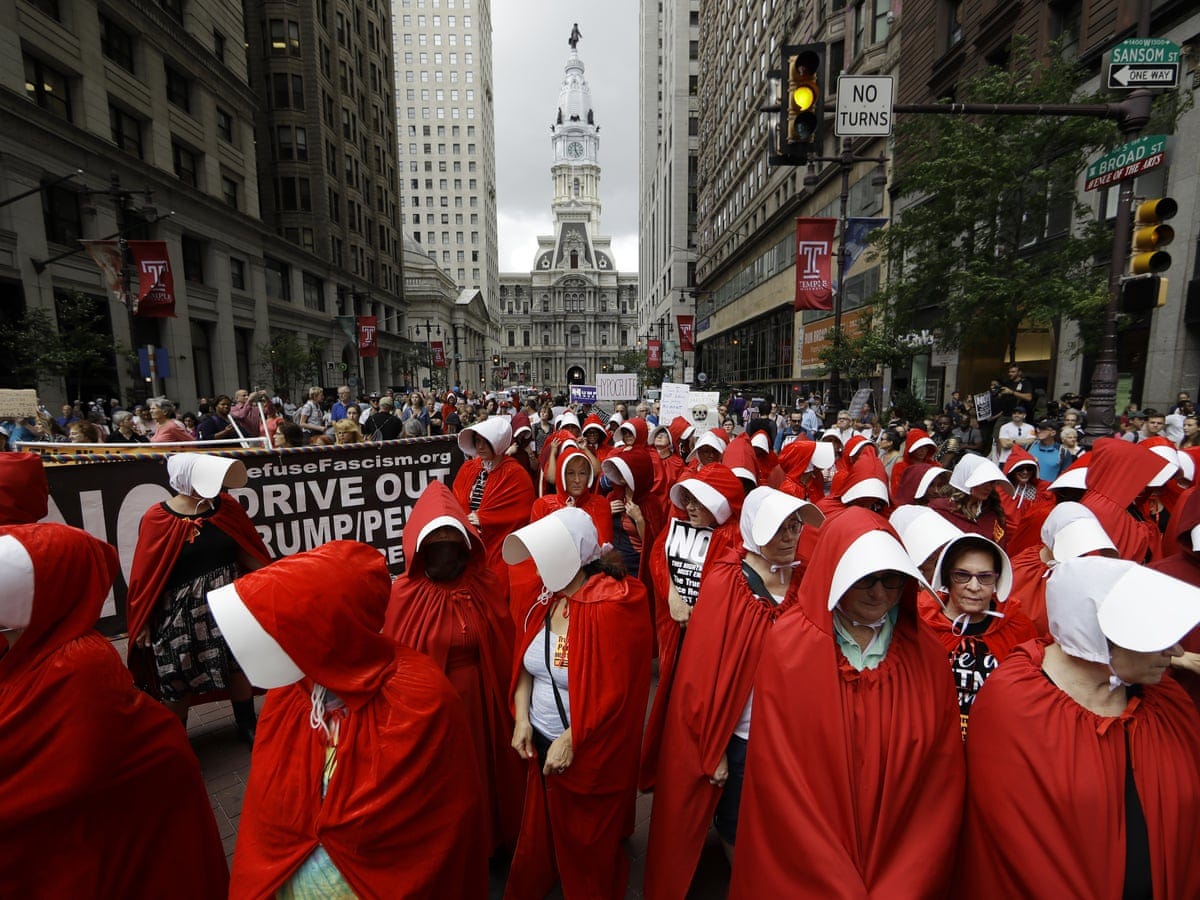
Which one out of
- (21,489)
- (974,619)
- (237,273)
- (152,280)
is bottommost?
(974,619)

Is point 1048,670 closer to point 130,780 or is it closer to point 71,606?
point 130,780

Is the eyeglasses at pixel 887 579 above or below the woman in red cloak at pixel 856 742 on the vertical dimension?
above

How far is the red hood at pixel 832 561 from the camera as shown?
2148 mm

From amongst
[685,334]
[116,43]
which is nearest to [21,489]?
[116,43]

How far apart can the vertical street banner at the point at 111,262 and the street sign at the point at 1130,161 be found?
19.5 m

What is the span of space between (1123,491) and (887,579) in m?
3.86

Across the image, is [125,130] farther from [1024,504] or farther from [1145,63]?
[1024,504]

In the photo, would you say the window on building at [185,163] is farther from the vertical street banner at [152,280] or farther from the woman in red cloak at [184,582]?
the woman in red cloak at [184,582]

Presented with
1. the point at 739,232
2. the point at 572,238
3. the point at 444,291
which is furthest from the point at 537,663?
the point at 572,238

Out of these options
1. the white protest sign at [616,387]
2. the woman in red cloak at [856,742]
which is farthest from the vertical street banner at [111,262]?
the woman in red cloak at [856,742]

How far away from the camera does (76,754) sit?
6.72 feet

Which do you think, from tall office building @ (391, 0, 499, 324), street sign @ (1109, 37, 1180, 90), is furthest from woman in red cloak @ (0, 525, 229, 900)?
tall office building @ (391, 0, 499, 324)

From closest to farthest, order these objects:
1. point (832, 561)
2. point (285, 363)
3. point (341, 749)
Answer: point (341, 749) < point (832, 561) < point (285, 363)

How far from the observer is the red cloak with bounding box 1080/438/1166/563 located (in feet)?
13.7
